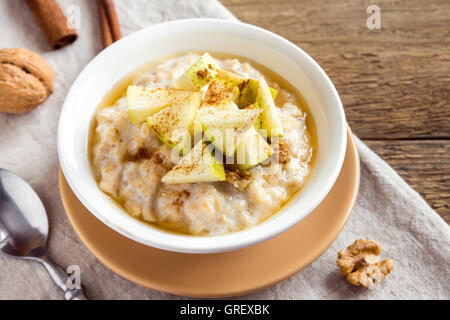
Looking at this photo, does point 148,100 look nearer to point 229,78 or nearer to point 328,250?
point 229,78

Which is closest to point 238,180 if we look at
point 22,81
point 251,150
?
point 251,150

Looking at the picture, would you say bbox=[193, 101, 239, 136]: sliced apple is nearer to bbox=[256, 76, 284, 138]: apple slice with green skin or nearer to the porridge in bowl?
the porridge in bowl

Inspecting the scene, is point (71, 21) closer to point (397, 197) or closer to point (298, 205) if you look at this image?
point (298, 205)

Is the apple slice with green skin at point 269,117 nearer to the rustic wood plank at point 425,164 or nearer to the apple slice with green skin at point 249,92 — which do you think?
the apple slice with green skin at point 249,92

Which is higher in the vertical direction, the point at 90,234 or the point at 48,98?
the point at 48,98

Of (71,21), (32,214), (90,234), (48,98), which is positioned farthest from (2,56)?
(90,234)
